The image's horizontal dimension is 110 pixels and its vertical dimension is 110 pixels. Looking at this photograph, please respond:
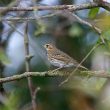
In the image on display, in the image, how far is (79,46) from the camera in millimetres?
3125

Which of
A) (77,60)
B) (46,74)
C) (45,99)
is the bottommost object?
(77,60)

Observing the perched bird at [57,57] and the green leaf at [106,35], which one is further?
the perched bird at [57,57]

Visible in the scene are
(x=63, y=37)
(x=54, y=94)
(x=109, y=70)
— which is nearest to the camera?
(x=54, y=94)

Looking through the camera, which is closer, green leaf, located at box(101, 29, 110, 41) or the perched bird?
green leaf, located at box(101, 29, 110, 41)

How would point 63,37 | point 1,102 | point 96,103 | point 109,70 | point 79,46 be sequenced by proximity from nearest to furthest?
point 96,103 < point 1,102 < point 109,70 < point 79,46 < point 63,37

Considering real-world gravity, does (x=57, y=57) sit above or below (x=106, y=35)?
below

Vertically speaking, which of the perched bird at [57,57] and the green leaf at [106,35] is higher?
the green leaf at [106,35]

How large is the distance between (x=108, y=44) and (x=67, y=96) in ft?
0.89

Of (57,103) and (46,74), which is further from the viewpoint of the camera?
(46,74)

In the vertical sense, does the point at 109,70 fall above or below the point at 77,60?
above

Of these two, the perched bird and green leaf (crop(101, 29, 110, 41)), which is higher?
green leaf (crop(101, 29, 110, 41))

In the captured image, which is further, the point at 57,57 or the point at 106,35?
the point at 57,57

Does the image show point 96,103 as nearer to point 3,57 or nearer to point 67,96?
point 67,96

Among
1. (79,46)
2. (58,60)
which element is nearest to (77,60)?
(79,46)
